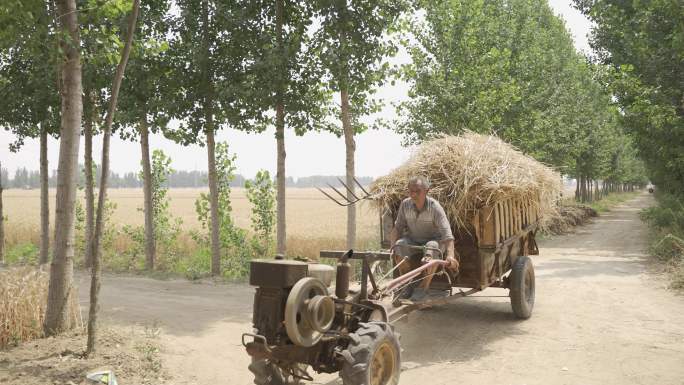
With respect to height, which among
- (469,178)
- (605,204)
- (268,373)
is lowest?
(268,373)

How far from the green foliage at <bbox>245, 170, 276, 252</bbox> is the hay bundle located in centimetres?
870

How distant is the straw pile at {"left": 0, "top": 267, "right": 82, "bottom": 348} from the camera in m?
6.18

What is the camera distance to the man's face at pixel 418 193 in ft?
21.4

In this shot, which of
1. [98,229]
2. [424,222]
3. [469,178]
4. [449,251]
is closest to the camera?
[98,229]

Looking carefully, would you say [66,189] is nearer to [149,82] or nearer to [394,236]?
[394,236]

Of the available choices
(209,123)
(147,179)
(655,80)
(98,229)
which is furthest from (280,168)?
(655,80)

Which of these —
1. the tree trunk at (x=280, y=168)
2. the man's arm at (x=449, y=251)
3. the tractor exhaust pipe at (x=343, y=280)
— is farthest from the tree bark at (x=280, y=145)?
the tractor exhaust pipe at (x=343, y=280)

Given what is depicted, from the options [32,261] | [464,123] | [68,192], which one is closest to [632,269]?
[464,123]

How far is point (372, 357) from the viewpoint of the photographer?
183 inches

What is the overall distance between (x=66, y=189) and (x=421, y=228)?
13.8 feet

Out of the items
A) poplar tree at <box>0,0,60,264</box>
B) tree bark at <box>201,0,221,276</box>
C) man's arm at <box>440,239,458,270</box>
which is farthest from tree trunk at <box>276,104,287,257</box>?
man's arm at <box>440,239,458,270</box>

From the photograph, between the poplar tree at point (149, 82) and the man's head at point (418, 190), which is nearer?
the man's head at point (418, 190)

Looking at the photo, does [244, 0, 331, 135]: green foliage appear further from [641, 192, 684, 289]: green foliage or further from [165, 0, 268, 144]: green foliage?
[641, 192, 684, 289]: green foliage

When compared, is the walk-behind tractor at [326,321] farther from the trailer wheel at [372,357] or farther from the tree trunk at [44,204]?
the tree trunk at [44,204]
